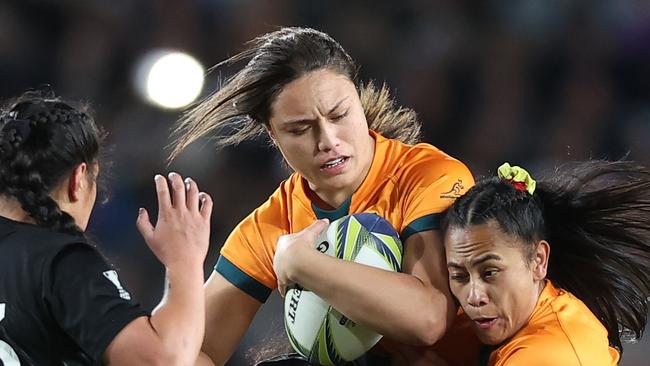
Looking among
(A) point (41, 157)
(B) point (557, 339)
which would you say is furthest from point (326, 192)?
(A) point (41, 157)

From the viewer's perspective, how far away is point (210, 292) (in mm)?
3297

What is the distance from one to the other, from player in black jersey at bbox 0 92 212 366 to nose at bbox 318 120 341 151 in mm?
545

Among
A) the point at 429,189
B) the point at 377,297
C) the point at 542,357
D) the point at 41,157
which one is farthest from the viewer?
the point at 429,189

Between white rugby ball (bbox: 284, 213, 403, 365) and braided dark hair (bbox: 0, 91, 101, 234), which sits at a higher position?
braided dark hair (bbox: 0, 91, 101, 234)

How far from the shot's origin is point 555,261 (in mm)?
3059

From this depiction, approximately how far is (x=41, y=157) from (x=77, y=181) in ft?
0.34

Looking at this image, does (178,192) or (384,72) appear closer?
(178,192)

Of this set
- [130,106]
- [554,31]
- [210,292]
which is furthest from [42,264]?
[554,31]

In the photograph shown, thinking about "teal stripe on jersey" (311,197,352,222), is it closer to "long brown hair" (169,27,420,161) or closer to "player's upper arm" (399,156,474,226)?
"player's upper arm" (399,156,474,226)

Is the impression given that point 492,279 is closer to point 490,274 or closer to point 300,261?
point 490,274

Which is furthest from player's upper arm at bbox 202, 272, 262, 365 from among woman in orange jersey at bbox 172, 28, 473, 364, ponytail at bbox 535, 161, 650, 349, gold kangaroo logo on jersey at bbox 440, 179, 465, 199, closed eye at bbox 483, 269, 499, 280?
ponytail at bbox 535, 161, 650, 349

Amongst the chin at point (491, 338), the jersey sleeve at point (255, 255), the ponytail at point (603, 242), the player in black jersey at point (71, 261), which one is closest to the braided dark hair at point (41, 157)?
the player in black jersey at point (71, 261)

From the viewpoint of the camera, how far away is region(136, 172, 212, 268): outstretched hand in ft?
8.00

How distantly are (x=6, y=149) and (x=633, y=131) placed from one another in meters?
3.93
